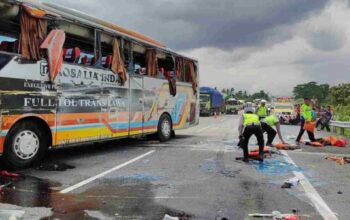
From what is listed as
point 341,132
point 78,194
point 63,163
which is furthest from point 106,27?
point 341,132

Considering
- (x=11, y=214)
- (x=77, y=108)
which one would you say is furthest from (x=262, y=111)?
(x=11, y=214)

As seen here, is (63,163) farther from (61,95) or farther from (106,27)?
(106,27)

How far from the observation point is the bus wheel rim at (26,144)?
924 centimetres

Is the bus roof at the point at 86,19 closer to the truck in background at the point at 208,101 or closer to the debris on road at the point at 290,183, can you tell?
the debris on road at the point at 290,183

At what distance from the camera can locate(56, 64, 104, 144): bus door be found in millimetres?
10359

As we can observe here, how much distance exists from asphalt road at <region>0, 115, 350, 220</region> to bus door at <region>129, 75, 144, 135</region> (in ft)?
3.68

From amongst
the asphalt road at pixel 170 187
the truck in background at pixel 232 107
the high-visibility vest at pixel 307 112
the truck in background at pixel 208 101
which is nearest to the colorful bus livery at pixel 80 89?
the asphalt road at pixel 170 187

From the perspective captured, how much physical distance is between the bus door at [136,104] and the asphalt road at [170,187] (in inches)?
44.2

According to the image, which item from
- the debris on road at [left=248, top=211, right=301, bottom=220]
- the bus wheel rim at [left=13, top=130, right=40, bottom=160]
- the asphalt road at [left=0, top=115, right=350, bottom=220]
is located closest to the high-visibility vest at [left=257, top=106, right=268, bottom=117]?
the asphalt road at [left=0, top=115, right=350, bottom=220]

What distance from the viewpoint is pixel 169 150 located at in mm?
13789

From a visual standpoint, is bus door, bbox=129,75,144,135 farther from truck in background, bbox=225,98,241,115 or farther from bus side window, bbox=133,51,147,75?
truck in background, bbox=225,98,241,115

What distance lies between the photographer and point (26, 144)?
9.46 metres

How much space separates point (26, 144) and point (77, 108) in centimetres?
179

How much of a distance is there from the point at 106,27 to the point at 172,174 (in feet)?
14.8
